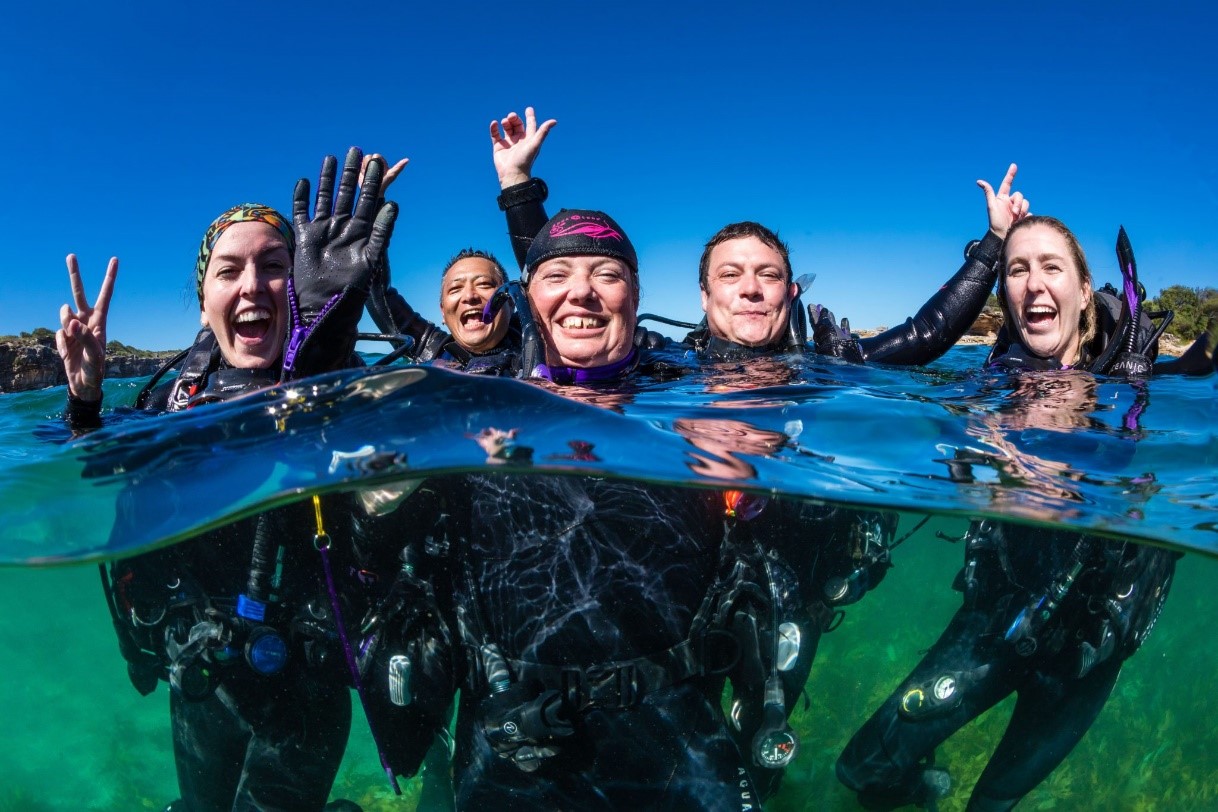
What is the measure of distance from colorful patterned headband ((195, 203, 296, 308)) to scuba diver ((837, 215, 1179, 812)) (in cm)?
556

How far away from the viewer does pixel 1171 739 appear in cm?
749

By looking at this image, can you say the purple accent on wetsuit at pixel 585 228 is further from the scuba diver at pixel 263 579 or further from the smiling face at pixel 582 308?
the scuba diver at pixel 263 579

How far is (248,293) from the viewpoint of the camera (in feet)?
13.4

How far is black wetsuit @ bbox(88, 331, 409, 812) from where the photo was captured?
14.5 feet

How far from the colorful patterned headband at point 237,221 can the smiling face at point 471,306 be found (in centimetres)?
267

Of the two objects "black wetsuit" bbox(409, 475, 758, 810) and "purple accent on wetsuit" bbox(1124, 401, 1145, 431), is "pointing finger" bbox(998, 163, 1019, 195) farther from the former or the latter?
"black wetsuit" bbox(409, 475, 758, 810)

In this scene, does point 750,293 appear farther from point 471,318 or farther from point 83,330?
point 83,330

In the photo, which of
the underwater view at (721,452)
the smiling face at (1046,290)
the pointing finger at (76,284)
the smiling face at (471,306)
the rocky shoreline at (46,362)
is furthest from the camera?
the rocky shoreline at (46,362)

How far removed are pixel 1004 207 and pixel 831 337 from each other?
79.3 inches

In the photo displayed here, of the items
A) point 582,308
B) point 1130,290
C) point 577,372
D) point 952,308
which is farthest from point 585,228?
point 1130,290

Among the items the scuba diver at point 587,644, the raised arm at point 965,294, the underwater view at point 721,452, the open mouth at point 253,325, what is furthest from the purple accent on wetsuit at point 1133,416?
the open mouth at point 253,325

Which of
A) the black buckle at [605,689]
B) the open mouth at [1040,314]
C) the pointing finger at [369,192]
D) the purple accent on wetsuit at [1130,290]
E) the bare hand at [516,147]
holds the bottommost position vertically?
the black buckle at [605,689]

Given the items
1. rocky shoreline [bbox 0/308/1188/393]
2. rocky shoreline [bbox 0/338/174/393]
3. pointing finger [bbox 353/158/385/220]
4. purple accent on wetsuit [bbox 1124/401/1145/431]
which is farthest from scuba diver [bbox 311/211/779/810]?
rocky shoreline [bbox 0/338/174/393]

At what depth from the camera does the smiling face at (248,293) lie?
4105 mm
